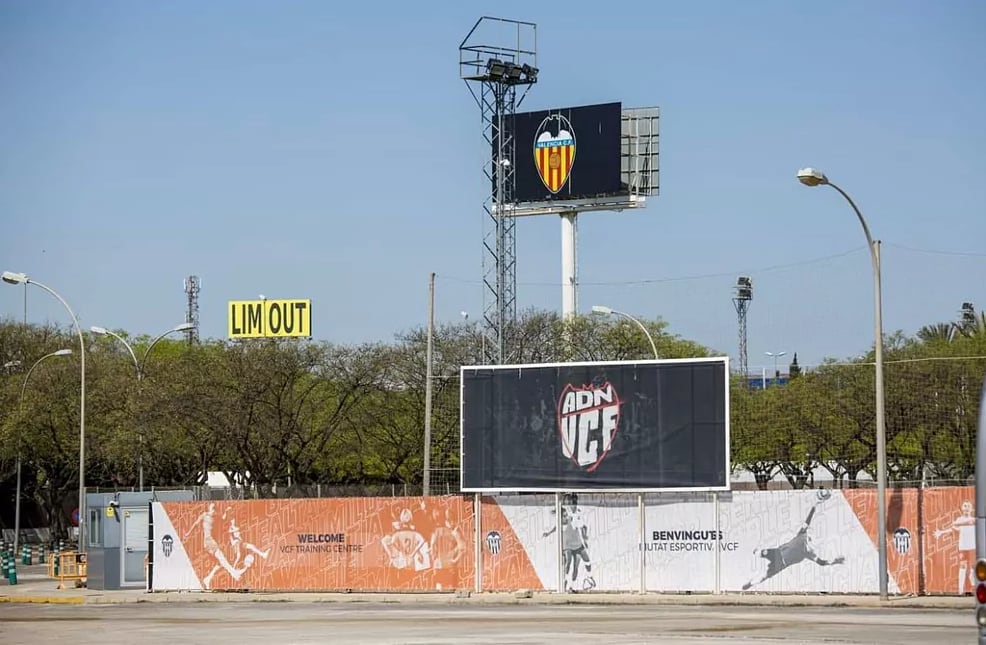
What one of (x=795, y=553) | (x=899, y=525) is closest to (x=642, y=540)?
(x=795, y=553)

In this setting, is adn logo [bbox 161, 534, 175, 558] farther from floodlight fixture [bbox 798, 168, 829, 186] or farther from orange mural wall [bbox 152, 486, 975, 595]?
floodlight fixture [bbox 798, 168, 829, 186]

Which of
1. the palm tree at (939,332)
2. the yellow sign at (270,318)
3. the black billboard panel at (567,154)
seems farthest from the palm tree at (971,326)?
the yellow sign at (270,318)

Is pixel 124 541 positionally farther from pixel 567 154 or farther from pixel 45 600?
pixel 567 154

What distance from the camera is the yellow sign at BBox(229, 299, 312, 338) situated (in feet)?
257

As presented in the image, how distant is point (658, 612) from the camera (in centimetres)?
2594

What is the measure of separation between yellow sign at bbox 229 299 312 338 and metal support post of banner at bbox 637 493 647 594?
158ft

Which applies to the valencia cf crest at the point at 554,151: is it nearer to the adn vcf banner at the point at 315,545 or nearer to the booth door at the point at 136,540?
the booth door at the point at 136,540

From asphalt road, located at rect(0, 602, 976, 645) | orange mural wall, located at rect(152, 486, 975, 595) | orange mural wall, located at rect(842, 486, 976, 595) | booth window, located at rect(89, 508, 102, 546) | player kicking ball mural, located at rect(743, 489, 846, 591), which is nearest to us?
asphalt road, located at rect(0, 602, 976, 645)

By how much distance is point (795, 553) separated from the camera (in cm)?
3006

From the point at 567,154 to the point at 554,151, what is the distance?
78 centimetres

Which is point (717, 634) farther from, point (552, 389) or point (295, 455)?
point (295, 455)

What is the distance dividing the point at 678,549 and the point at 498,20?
4314cm

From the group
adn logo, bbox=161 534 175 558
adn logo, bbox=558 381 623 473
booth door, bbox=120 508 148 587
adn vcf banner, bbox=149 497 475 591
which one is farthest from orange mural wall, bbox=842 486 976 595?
booth door, bbox=120 508 148 587

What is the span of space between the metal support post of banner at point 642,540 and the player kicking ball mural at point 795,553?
243 centimetres
